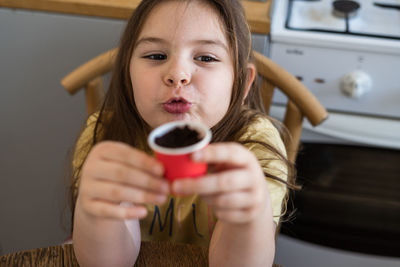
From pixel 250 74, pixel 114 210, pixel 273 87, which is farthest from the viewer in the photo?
pixel 273 87

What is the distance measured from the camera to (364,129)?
4.58 ft

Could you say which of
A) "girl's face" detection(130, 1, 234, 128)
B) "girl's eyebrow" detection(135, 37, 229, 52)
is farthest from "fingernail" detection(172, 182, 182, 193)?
"girl's eyebrow" detection(135, 37, 229, 52)

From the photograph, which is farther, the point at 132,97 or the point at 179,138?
the point at 132,97

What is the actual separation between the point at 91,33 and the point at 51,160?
53cm

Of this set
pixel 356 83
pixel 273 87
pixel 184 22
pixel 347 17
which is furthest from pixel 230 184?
pixel 347 17

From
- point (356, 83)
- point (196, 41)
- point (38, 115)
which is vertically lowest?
point (38, 115)

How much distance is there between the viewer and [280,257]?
168 cm

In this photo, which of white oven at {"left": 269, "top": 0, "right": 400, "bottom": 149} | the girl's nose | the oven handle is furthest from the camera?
the oven handle

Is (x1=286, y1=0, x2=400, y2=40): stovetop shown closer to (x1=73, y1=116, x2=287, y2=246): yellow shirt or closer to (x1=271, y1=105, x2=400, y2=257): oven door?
(x1=271, y1=105, x2=400, y2=257): oven door

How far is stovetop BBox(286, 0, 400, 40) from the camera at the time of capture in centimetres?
132

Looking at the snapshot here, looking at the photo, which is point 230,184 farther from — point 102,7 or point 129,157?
point 102,7

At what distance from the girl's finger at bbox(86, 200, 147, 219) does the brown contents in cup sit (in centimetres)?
11

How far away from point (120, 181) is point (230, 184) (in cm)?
16

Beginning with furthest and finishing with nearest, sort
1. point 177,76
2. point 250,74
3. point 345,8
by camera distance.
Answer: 1. point 345,8
2. point 250,74
3. point 177,76
